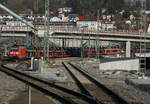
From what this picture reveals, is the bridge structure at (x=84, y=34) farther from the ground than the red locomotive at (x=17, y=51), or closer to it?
farther from the ground

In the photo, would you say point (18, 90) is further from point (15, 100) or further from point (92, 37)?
point (92, 37)

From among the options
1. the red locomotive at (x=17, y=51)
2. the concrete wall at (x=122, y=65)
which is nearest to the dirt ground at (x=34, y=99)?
the concrete wall at (x=122, y=65)

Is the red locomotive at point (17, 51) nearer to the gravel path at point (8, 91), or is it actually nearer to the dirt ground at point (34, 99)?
the gravel path at point (8, 91)

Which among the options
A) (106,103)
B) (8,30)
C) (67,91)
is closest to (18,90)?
(67,91)

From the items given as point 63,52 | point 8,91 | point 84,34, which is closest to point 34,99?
point 8,91

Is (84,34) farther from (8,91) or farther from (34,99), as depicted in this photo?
(34,99)

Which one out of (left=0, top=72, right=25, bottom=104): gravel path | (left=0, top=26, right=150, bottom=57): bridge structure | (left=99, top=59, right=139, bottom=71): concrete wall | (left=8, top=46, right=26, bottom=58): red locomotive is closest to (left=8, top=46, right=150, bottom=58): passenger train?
(left=8, top=46, right=26, bottom=58): red locomotive

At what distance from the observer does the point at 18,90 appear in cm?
2023

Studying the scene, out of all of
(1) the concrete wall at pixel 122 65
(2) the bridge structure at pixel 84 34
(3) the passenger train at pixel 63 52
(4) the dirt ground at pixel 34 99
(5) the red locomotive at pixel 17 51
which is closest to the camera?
(4) the dirt ground at pixel 34 99

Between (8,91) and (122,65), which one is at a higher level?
(122,65)

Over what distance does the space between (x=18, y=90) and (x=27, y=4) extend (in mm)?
124561

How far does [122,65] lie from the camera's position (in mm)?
40250

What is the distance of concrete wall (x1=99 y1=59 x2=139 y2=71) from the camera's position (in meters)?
Result: 39.6

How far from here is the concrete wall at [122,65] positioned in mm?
39594
